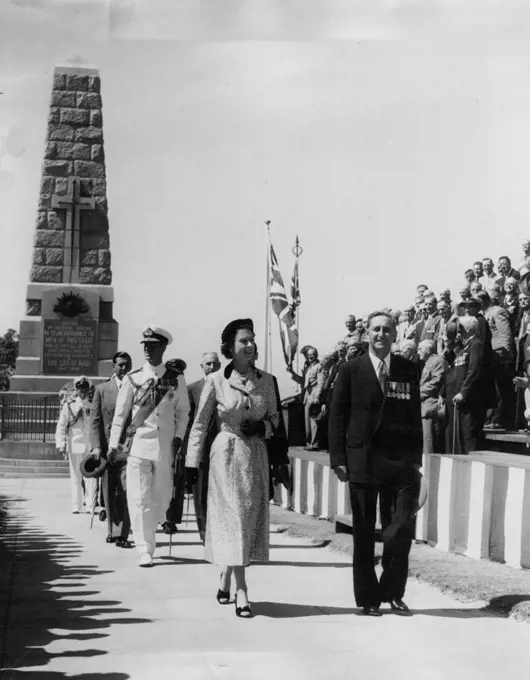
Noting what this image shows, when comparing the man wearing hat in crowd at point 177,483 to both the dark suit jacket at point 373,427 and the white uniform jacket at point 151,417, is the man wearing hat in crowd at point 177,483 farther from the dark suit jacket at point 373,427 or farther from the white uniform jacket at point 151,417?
the dark suit jacket at point 373,427

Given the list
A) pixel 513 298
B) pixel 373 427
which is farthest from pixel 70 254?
pixel 373 427

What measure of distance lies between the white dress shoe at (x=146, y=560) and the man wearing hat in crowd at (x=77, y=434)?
19.9 ft

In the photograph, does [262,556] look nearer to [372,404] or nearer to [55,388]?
[372,404]

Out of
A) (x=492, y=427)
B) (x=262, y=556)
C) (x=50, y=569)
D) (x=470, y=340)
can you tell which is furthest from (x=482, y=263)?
(x=262, y=556)

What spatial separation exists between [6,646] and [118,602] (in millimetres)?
1697

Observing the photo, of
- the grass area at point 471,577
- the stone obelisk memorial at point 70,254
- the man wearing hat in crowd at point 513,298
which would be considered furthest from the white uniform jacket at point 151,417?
the stone obelisk memorial at point 70,254

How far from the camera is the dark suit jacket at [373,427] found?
7922 millimetres

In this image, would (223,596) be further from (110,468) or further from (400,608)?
(110,468)

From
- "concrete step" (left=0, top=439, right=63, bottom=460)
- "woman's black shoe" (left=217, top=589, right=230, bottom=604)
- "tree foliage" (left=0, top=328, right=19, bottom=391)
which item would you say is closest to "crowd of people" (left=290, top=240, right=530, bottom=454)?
"woman's black shoe" (left=217, top=589, right=230, bottom=604)

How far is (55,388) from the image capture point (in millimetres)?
32062

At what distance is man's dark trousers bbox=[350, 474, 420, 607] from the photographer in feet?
25.9

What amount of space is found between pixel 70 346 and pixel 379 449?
2533cm

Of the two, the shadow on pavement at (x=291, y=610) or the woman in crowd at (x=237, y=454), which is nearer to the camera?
the shadow on pavement at (x=291, y=610)

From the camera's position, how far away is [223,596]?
8.26 meters
